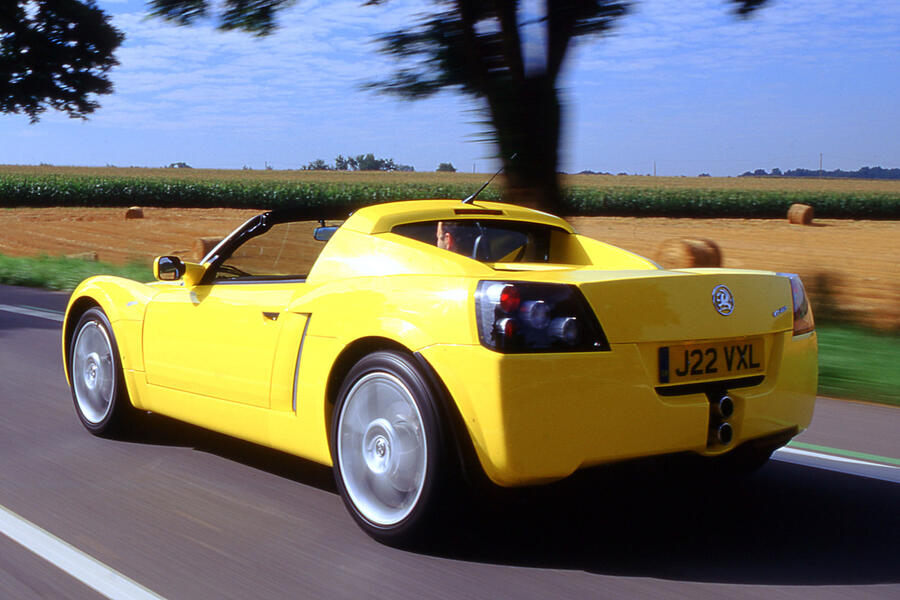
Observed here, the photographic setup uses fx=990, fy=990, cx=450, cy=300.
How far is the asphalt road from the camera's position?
3.17 meters

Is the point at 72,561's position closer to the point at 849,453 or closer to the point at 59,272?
the point at 849,453

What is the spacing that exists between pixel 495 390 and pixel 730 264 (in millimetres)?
17075

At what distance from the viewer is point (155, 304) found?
4992mm

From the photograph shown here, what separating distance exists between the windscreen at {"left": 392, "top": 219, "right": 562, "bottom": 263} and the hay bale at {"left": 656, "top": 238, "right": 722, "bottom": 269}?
765cm

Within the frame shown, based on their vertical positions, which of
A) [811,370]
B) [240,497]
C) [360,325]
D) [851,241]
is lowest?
[851,241]

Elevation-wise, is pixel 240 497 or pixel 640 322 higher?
pixel 640 322

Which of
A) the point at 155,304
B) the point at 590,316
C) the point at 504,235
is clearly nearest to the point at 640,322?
the point at 590,316

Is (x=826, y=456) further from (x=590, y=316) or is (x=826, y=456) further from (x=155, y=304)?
(x=155, y=304)

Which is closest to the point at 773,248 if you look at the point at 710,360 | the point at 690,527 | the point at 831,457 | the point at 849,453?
the point at 849,453

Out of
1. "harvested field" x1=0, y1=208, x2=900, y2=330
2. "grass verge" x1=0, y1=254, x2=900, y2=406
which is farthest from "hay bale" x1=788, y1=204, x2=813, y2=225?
"grass verge" x1=0, y1=254, x2=900, y2=406

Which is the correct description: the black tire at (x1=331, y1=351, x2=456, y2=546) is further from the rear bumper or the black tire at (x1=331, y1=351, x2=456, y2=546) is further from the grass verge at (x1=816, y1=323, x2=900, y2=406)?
the grass verge at (x1=816, y1=323, x2=900, y2=406)

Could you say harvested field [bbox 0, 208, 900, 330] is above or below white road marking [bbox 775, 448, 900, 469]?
below

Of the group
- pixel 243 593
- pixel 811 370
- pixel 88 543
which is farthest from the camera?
pixel 811 370

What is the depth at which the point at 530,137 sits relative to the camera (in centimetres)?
968
